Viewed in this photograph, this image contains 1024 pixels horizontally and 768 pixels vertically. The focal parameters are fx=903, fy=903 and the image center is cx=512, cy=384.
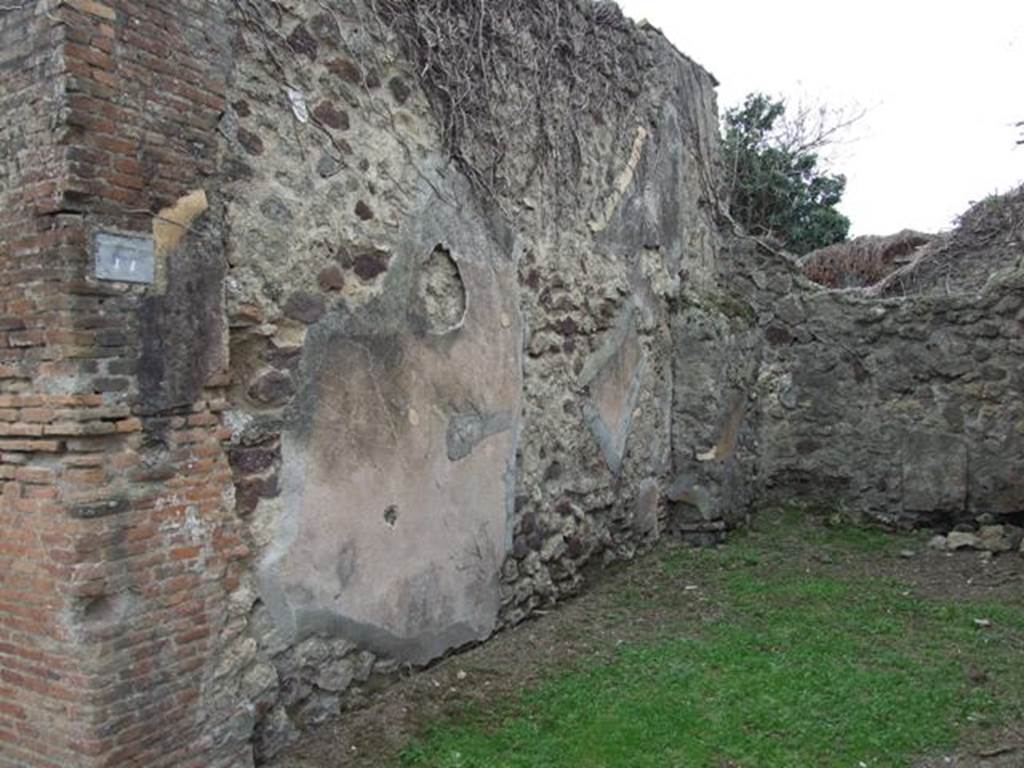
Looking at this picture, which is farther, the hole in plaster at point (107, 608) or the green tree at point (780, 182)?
the green tree at point (780, 182)

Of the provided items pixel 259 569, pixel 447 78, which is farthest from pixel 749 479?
pixel 259 569

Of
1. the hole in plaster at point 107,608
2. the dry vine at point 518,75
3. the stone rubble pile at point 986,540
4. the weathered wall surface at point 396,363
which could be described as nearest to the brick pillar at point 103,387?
the hole in plaster at point 107,608

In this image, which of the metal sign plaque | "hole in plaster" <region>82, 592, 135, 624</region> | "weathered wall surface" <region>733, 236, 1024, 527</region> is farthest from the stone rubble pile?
the metal sign plaque

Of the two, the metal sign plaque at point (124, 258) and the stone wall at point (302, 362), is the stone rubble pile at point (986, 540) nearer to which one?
the stone wall at point (302, 362)

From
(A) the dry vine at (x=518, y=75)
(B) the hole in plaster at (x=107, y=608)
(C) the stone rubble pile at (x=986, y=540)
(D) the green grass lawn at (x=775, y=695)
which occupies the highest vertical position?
(A) the dry vine at (x=518, y=75)

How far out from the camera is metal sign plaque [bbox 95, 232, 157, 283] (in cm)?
287

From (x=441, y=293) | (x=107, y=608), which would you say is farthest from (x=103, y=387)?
(x=441, y=293)

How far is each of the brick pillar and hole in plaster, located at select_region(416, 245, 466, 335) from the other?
4.01 feet

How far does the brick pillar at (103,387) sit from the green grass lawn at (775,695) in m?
1.17

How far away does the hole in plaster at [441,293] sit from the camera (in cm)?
→ 423

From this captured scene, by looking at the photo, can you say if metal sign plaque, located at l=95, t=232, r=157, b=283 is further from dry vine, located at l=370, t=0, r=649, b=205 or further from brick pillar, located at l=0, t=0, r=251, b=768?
dry vine, located at l=370, t=0, r=649, b=205

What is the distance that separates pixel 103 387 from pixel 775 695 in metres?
3.08

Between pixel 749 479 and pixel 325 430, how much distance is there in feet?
14.6

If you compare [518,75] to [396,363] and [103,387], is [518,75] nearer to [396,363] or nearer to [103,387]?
[396,363]
